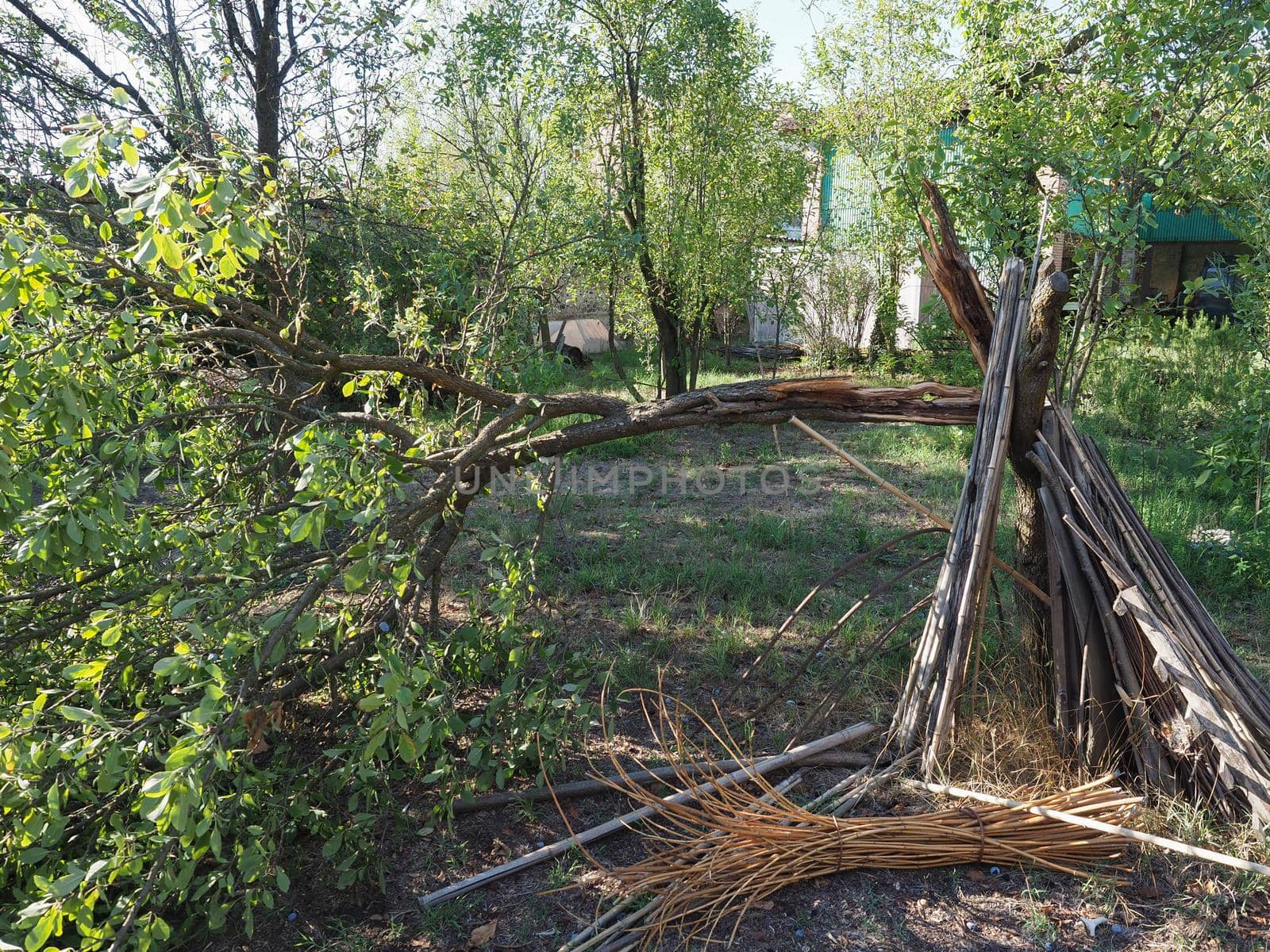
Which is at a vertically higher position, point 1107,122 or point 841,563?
point 1107,122

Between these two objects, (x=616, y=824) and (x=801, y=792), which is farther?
(x=801, y=792)

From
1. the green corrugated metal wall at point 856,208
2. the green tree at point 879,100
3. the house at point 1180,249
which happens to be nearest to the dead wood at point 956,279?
the green tree at point 879,100

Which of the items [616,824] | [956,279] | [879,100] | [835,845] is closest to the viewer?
[835,845]

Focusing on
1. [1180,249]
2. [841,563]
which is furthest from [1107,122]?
[1180,249]

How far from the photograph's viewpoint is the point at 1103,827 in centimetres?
258

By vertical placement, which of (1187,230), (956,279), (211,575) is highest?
(1187,230)

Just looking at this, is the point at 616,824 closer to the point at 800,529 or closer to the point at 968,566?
the point at 968,566

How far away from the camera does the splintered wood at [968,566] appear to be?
2.96 m

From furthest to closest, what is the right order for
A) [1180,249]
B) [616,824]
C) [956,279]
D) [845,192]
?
1. [1180,249]
2. [845,192]
3. [956,279]
4. [616,824]

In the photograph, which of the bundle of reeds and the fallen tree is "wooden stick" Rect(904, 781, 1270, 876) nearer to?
the bundle of reeds

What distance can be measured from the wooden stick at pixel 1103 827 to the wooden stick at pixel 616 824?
1.19 feet

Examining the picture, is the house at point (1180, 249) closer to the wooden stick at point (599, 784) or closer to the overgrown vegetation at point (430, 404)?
the overgrown vegetation at point (430, 404)

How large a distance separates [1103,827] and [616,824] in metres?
1.47

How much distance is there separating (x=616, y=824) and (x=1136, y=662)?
72.1 inches
